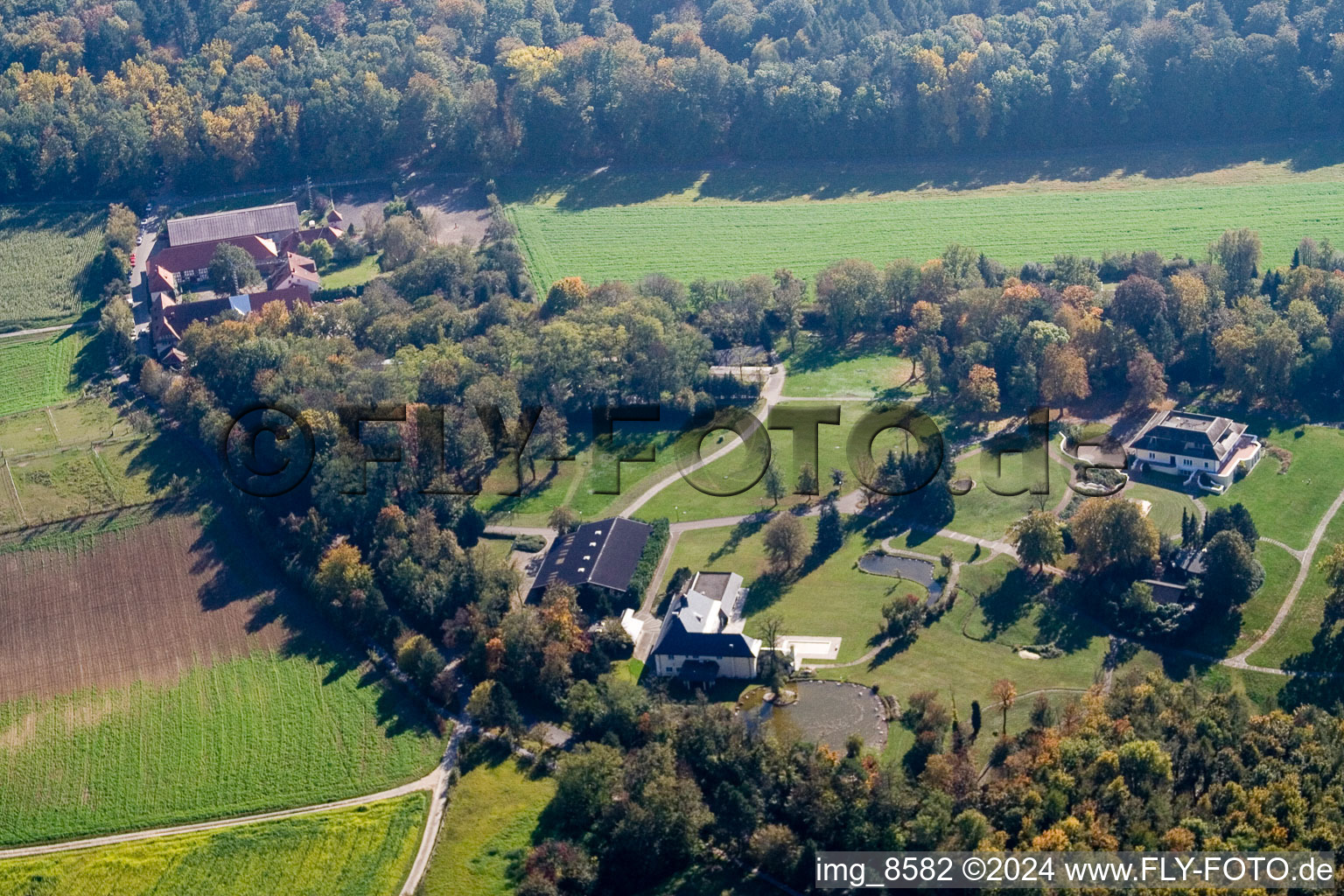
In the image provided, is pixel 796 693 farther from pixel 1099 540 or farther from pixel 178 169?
pixel 178 169

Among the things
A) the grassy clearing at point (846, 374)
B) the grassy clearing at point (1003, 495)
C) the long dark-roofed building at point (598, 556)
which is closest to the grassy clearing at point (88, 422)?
the long dark-roofed building at point (598, 556)

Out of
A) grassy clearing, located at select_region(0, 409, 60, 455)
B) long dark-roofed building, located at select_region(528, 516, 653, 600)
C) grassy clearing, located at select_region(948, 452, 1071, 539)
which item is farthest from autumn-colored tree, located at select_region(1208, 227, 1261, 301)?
grassy clearing, located at select_region(0, 409, 60, 455)

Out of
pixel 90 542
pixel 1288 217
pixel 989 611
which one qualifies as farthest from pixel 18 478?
pixel 1288 217

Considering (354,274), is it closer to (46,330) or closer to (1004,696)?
(46,330)

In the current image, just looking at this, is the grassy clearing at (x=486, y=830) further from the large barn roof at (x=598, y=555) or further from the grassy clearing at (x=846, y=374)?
the grassy clearing at (x=846, y=374)

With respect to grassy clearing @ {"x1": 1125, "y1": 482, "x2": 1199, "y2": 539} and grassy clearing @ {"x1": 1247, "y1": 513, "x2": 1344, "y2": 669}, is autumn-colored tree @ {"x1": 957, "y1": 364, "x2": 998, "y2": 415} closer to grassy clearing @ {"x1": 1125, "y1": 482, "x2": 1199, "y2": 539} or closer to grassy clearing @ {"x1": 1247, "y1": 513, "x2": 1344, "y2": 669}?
grassy clearing @ {"x1": 1125, "y1": 482, "x2": 1199, "y2": 539}
